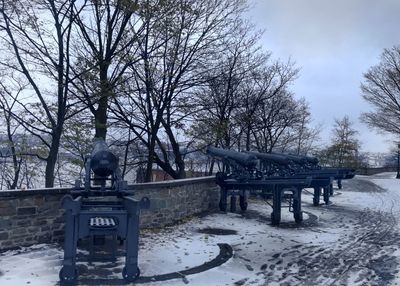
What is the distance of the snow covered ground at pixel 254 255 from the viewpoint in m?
7.27

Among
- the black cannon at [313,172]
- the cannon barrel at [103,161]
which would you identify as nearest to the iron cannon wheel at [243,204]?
the black cannon at [313,172]

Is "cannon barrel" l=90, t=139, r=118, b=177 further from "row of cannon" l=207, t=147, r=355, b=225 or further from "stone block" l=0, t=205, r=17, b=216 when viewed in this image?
"row of cannon" l=207, t=147, r=355, b=225

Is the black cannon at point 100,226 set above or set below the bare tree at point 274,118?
below

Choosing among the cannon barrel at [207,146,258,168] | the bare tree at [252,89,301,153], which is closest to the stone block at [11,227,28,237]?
the cannon barrel at [207,146,258,168]

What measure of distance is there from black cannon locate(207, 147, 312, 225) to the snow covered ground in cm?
68

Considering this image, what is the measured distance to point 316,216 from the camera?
51.9 feet

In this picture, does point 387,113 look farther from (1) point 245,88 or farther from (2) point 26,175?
(2) point 26,175

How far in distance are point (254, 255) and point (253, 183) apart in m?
5.39

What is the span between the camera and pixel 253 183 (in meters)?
14.5

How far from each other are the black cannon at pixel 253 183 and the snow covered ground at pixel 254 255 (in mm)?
684

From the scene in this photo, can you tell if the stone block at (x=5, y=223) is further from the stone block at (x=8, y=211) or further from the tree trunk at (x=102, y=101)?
the tree trunk at (x=102, y=101)

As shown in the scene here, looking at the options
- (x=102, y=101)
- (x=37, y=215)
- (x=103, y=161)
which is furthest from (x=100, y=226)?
(x=102, y=101)

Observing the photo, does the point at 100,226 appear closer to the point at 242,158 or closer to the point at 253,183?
the point at 253,183

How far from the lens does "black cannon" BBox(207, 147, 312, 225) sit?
44.4 feet
